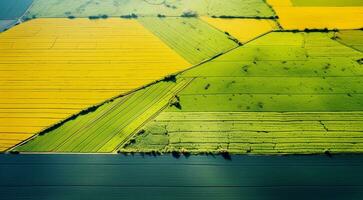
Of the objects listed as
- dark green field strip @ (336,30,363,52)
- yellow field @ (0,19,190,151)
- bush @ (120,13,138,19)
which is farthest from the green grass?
bush @ (120,13,138,19)

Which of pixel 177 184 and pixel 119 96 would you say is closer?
pixel 177 184

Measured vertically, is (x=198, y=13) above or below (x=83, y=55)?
above

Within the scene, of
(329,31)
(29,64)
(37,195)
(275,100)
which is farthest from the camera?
(329,31)

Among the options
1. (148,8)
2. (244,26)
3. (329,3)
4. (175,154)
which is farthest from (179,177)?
(329,3)

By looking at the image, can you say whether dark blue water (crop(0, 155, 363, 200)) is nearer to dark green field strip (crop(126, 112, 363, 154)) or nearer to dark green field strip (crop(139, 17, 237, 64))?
dark green field strip (crop(126, 112, 363, 154))

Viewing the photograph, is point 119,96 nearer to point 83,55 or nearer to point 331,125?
point 83,55

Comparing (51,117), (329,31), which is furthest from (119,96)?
(329,31)

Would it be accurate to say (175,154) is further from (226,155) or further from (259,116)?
(259,116)
